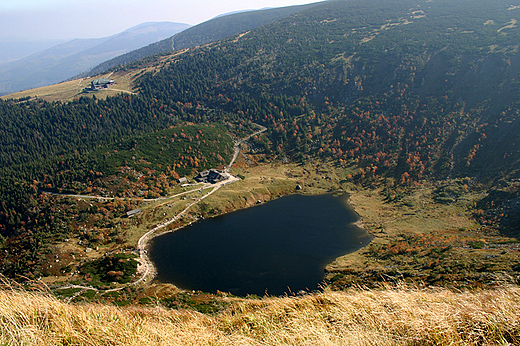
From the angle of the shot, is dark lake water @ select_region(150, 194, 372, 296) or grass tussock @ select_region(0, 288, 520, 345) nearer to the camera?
grass tussock @ select_region(0, 288, 520, 345)

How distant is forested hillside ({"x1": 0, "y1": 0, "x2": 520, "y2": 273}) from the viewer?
102125mm

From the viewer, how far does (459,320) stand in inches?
394

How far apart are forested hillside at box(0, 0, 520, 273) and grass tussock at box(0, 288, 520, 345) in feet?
238

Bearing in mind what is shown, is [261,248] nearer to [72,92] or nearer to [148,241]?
[148,241]

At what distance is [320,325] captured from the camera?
36.9 feet

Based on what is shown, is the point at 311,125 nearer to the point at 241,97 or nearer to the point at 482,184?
the point at 241,97

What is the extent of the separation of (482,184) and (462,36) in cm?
12476

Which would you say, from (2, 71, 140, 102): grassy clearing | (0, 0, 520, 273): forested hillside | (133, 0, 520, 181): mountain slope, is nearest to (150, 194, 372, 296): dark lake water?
(0, 0, 520, 273): forested hillside

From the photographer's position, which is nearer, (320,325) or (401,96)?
(320,325)

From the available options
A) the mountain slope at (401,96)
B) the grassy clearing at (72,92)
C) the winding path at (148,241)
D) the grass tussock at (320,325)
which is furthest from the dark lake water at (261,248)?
the grassy clearing at (72,92)

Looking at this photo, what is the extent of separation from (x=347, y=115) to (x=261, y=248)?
10584cm

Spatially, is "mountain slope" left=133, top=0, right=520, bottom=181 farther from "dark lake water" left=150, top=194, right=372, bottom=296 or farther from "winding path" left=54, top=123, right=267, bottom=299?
"winding path" left=54, top=123, right=267, bottom=299

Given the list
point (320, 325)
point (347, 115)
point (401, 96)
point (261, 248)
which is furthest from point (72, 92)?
point (320, 325)

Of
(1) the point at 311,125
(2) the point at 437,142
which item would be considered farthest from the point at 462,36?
(1) the point at 311,125
